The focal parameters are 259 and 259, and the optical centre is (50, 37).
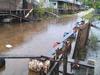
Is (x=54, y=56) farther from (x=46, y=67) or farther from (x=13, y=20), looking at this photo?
(x=13, y=20)

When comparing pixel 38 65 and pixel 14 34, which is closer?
pixel 38 65

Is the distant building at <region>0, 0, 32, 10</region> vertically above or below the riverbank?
above

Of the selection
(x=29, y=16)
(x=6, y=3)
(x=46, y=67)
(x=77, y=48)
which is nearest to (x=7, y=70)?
(x=46, y=67)

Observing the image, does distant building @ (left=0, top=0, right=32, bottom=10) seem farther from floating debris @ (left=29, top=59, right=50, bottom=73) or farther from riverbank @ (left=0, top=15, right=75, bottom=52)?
floating debris @ (left=29, top=59, right=50, bottom=73)

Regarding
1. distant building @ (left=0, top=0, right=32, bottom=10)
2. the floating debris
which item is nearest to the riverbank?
distant building @ (left=0, top=0, right=32, bottom=10)

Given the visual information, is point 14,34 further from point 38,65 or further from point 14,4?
point 38,65

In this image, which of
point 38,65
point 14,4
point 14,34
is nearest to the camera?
point 38,65

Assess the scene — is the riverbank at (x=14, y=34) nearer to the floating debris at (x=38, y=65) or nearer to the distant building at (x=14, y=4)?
→ the distant building at (x=14, y=4)

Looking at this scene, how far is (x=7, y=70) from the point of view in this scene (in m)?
11.3

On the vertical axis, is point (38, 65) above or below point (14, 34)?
above

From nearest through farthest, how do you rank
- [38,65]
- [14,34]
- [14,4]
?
[38,65] < [14,34] < [14,4]

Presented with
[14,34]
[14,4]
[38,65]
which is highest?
[14,4]

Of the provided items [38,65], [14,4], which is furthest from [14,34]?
[38,65]

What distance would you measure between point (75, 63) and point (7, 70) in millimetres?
4096
